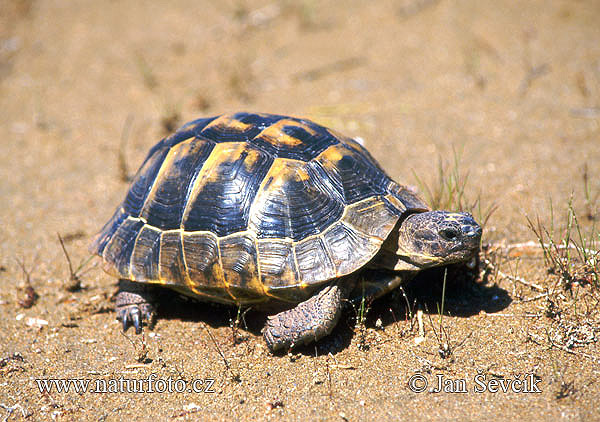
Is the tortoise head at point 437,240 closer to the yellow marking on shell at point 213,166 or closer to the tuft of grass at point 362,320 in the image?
the tuft of grass at point 362,320

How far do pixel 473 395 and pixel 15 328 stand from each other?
3.16 m

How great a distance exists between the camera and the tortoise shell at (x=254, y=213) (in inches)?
125

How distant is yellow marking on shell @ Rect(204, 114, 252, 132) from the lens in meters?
3.62

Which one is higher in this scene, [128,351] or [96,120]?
[96,120]

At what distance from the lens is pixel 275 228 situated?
3246 millimetres

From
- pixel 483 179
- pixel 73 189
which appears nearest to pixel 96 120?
pixel 73 189

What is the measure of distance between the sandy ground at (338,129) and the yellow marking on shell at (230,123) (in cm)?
134

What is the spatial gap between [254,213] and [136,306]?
1.17 meters

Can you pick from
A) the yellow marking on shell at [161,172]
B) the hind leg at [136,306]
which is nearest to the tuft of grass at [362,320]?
the hind leg at [136,306]

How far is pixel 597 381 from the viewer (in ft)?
9.04

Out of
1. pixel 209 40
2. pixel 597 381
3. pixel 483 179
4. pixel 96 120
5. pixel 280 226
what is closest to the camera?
pixel 597 381

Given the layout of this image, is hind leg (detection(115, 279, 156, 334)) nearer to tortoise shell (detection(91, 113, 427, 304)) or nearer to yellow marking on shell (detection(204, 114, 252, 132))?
tortoise shell (detection(91, 113, 427, 304))

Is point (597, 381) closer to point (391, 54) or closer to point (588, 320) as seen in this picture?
point (588, 320)

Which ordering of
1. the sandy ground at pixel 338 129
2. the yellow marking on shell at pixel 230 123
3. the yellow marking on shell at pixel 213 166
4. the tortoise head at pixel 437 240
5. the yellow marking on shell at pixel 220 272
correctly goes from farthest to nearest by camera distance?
the yellow marking on shell at pixel 230 123
the yellow marking on shell at pixel 213 166
the yellow marking on shell at pixel 220 272
the tortoise head at pixel 437 240
the sandy ground at pixel 338 129
